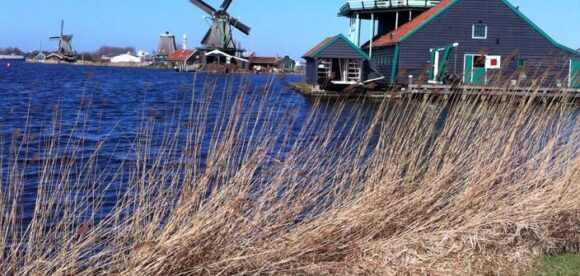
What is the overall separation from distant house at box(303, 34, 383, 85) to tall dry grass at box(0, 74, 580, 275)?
28.5m

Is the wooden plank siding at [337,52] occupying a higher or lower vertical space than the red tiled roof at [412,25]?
lower

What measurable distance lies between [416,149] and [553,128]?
1.95 m

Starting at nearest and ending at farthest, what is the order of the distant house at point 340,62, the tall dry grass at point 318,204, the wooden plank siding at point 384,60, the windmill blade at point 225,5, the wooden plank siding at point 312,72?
the tall dry grass at point 318,204, the distant house at point 340,62, the wooden plank siding at point 312,72, the wooden plank siding at point 384,60, the windmill blade at point 225,5

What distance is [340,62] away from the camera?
121 ft

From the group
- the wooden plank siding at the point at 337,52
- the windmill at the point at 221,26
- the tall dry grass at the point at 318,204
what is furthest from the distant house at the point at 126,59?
the tall dry grass at the point at 318,204

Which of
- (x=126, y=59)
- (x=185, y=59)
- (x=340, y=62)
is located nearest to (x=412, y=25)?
(x=340, y=62)

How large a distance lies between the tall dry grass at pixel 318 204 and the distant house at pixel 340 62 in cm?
2853

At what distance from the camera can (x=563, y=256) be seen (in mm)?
5777

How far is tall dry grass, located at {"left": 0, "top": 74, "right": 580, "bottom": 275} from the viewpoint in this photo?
175 inches

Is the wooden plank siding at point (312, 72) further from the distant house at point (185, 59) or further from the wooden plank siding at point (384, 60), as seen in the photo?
the distant house at point (185, 59)

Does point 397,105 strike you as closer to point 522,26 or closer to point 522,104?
point 522,104

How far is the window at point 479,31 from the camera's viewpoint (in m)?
36.4

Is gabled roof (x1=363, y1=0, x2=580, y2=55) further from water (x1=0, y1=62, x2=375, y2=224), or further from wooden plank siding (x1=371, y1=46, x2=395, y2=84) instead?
water (x1=0, y1=62, x2=375, y2=224)

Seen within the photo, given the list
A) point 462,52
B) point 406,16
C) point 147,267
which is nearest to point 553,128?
point 147,267
